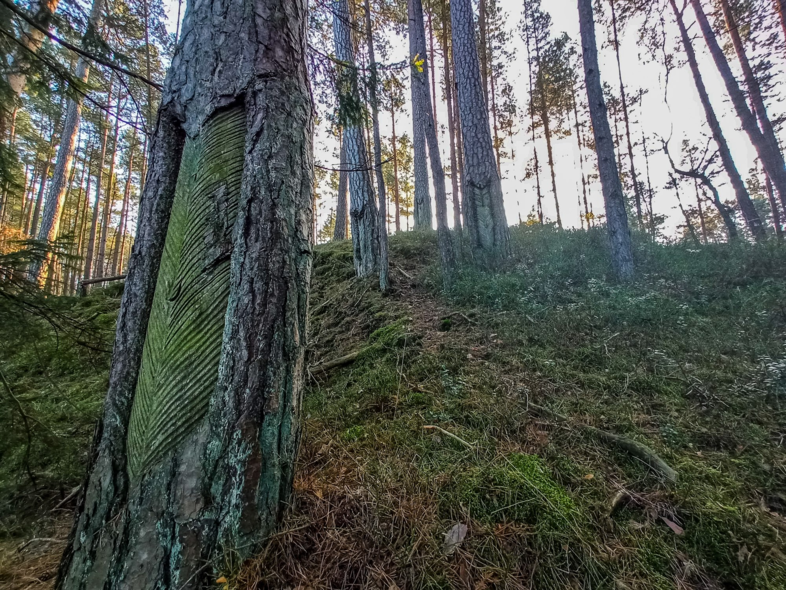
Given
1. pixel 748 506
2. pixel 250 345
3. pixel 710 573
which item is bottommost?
pixel 710 573

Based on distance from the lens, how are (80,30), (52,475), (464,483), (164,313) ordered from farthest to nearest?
(80,30) < (52,475) < (464,483) < (164,313)

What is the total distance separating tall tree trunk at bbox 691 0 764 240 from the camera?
7.93m

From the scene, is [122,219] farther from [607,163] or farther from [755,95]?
[755,95]

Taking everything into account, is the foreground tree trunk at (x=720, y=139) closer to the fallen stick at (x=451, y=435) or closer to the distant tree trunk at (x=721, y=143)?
the distant tree trunk at (x=721, y=143)

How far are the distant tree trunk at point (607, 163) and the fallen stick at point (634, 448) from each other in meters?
4.49

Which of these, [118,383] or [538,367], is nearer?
[118,383]

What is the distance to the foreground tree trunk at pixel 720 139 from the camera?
8179 millimetres

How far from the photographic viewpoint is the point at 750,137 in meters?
8.53

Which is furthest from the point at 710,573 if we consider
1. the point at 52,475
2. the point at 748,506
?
the point at 52,475

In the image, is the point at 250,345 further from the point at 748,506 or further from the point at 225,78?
the point at 748,506

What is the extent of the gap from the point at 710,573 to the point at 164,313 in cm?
263

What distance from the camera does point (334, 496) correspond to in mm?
1619

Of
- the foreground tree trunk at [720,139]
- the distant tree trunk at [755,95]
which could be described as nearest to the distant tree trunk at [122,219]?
the foreground tree trunk at [720,139]

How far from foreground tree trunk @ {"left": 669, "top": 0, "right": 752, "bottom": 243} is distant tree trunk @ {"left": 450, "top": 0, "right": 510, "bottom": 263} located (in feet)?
20.9
